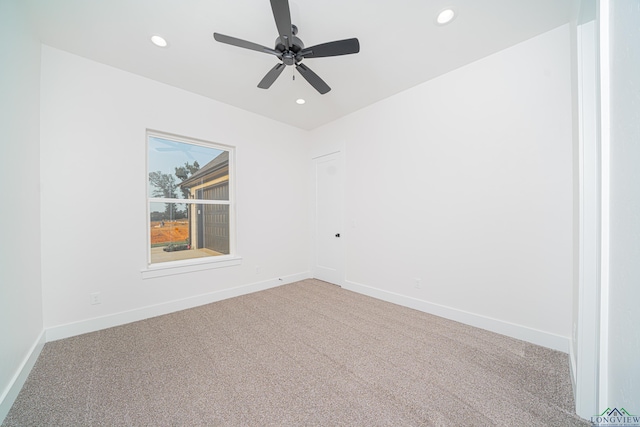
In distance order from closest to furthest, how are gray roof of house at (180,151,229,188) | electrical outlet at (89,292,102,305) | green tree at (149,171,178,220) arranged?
electrical outlet at (89,292,102,305)
green tree at (149,171,178,220)
gray roof of house at (180,151,229,188)

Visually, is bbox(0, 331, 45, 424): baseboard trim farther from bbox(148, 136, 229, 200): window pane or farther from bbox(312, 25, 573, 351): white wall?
bbox(312, 25, 573, 351): white wall

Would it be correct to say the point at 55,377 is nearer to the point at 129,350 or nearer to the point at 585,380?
the point at 129,350

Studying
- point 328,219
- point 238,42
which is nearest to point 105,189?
point 238,42

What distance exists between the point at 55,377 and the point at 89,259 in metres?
1.12

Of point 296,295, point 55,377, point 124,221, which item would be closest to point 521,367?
point 296,295

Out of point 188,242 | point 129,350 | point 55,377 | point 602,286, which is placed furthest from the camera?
point 188,242

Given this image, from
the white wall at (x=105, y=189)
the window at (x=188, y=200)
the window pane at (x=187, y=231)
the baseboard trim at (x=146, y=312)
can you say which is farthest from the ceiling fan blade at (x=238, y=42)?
the baseboard trim at (x=146, y=312)

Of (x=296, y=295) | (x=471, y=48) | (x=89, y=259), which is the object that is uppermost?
(x=471, y=48)

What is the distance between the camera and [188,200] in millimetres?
3260

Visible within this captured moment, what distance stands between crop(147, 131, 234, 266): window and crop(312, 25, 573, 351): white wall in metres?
2.27

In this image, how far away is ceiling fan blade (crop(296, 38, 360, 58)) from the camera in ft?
5.89

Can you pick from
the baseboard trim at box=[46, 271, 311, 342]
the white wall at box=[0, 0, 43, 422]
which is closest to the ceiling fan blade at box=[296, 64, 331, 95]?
the white wall at box=[0, 0, 43, 422]

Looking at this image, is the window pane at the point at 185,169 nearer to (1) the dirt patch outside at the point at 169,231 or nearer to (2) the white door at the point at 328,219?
(1) the dirt patch outside at the point at 169,231

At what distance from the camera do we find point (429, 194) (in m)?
2.87
